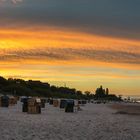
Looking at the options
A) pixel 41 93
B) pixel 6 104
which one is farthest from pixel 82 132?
pixel 41 93

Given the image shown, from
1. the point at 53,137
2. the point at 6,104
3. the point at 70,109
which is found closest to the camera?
the point at 53,137

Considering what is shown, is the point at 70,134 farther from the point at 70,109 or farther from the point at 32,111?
the point at 70,109

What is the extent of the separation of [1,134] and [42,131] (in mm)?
2867

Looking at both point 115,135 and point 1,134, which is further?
point 115,135

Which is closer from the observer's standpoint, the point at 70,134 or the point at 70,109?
the point at 70,134

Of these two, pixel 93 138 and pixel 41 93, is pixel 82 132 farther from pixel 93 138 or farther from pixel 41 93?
pixel 41 93

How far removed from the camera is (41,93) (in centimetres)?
19100

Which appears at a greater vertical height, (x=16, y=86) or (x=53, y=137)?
(x=16, y=86)

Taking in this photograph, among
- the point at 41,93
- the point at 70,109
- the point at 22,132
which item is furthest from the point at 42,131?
the point at 41,93

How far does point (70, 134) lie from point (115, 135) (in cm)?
204

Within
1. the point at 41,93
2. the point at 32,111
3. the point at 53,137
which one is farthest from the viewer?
the point at 41,93

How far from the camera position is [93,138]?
21281mm

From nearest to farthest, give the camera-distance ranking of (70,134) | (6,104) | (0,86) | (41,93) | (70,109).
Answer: (70,134) < (70,109) < (6,104) < (0,86) < (41,93)

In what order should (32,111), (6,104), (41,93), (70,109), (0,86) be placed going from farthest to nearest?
(41,93), (0,86), (6,104), (70,109), (32,111)
